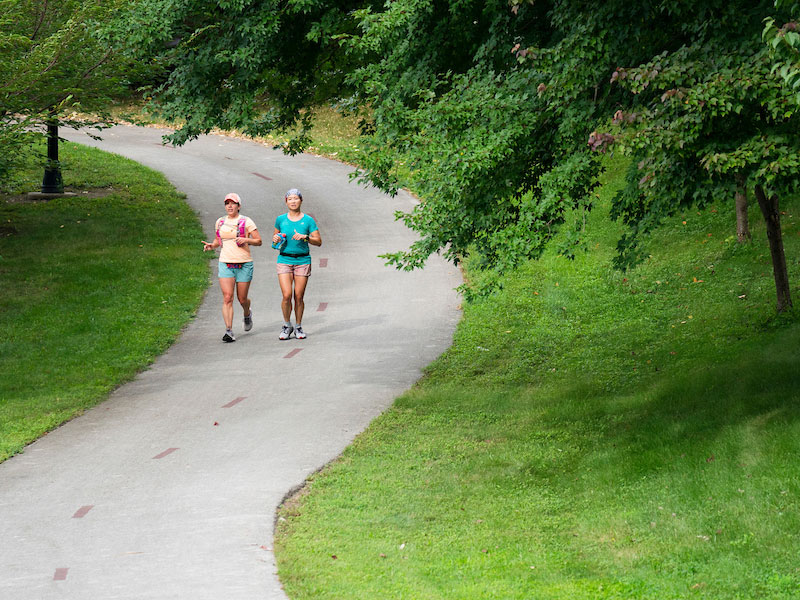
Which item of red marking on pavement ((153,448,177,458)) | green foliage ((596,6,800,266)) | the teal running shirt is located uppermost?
green foliage ((596,6,800,266))

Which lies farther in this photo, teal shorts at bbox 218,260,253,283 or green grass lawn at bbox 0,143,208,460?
teal shorts at bbox 218,260,253,283

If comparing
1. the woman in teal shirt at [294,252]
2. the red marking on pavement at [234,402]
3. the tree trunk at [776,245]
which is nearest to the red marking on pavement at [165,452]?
the red marking on pavement at [234,402]

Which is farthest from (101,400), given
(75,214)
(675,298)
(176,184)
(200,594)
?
(176,184)

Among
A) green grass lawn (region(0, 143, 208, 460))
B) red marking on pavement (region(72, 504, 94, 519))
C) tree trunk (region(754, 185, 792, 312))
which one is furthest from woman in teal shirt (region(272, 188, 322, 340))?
tree trunk (region(754, 185, 792, 312))

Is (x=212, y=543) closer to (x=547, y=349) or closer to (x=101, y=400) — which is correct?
(x=101, y=400)

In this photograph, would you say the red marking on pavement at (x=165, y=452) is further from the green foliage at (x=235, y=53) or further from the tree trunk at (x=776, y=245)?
the tree trunk at (x=776, y=245)

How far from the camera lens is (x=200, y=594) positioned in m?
5.87

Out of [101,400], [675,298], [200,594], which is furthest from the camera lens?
[675,298]

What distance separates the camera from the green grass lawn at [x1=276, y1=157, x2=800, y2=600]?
238 inches

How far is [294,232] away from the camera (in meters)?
12.4

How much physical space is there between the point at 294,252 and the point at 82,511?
18.8 ft

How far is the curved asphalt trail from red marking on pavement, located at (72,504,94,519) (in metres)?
0.02

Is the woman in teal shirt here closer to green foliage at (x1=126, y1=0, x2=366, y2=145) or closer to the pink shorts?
the pink shorts

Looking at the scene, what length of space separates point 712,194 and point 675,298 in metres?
7.47
